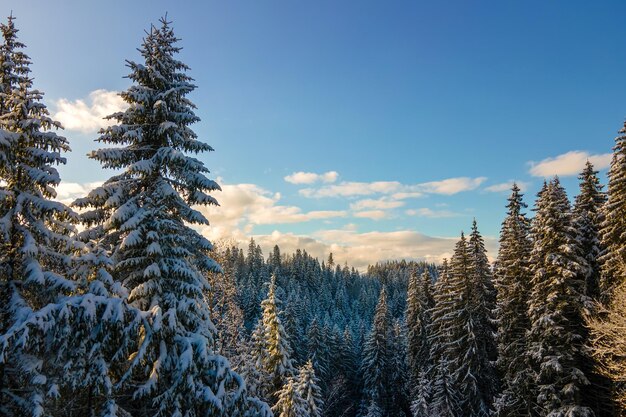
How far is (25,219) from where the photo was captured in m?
9.77

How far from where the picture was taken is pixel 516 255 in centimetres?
2712

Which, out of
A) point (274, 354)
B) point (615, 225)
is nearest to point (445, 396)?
point (274, 354)

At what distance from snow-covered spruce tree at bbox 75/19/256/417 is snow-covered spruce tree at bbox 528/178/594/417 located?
18366mm

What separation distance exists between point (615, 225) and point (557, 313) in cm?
556

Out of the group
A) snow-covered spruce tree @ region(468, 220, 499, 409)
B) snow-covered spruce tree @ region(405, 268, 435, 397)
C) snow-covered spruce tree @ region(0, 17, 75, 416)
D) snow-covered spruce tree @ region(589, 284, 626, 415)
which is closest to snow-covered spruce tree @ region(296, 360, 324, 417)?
snow-covered spruce tree @ region(468, 220, 499, 409)

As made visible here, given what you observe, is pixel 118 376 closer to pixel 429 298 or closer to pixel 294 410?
pixel 294 410

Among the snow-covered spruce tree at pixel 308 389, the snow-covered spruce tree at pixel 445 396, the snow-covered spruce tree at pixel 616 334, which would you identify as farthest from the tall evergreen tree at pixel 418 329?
the snow-covered spruce tree at pixel 616 334

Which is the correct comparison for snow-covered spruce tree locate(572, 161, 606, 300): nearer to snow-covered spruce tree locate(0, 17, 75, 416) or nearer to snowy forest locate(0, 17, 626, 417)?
snowy forest locate(0, 17, 626, 417)

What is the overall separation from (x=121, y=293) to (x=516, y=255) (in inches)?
1019

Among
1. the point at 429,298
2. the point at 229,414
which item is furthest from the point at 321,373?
the point at 229,414

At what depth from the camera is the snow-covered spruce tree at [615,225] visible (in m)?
19.7

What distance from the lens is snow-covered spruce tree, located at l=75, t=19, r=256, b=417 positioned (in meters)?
9.99

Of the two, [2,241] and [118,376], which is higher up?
[2,241]

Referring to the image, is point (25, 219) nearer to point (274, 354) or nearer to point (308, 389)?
point (274, 354)
